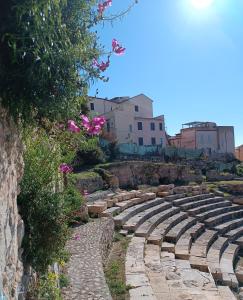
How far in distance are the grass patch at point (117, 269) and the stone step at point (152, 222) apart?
35.4 inches

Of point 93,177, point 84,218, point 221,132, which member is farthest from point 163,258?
point 221,132

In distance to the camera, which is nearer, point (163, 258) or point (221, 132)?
point (163, 258)

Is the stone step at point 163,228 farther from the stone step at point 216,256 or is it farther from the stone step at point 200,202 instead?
the stone step at point 216,256

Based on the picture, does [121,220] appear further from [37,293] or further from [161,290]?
[37,293]

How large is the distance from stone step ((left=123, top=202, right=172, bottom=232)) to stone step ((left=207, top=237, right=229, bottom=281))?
8.19 feet

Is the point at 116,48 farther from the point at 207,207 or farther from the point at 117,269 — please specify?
the point at 207,207

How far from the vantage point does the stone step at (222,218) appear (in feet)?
54.7

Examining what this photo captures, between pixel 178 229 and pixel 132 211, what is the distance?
5.92ft

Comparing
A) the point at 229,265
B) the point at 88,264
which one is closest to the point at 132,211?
the point at 229,265

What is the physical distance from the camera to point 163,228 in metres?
13.2

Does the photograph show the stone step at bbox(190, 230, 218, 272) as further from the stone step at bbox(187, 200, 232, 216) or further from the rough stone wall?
the rough stone wall

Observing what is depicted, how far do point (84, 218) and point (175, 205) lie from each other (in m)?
8.31

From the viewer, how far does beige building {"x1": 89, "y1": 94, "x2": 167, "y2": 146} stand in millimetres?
40125

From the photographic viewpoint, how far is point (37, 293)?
4258mm
